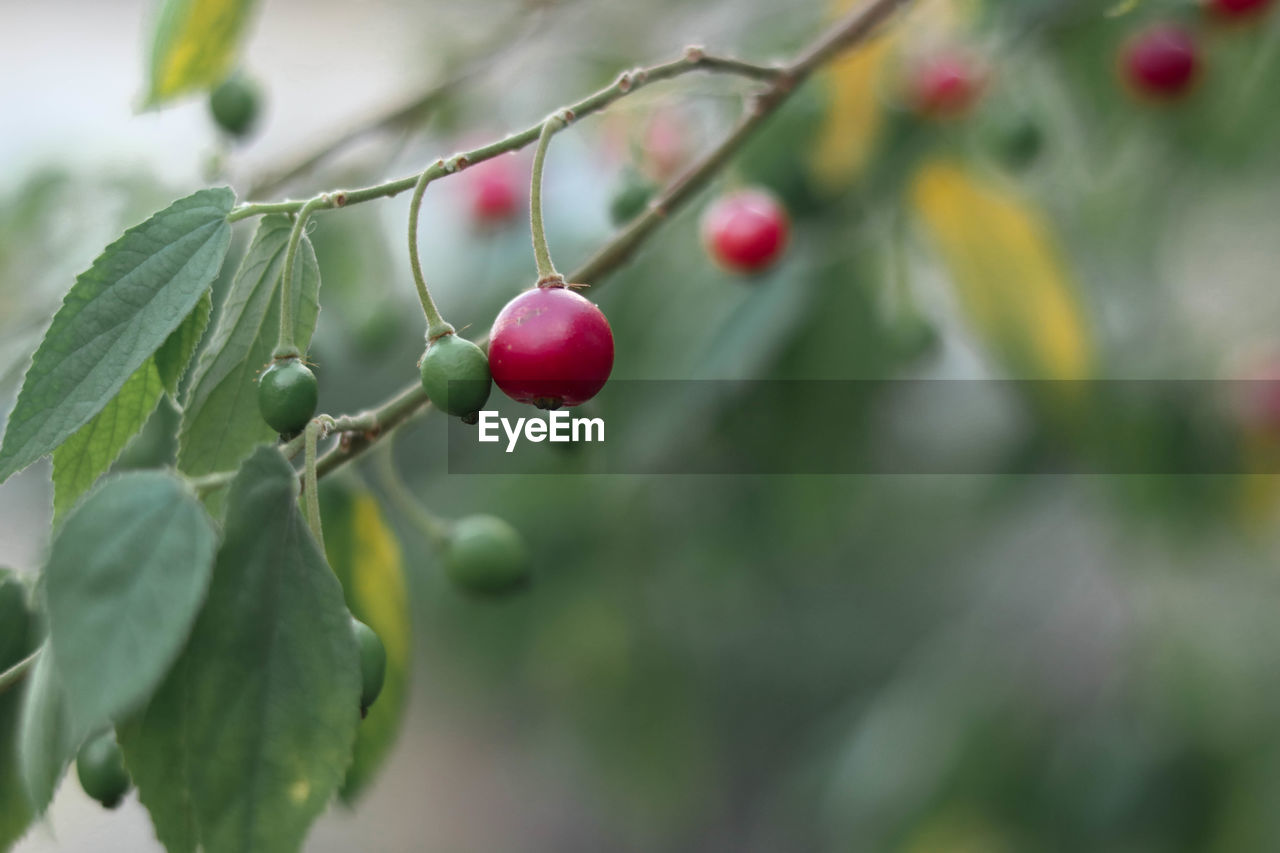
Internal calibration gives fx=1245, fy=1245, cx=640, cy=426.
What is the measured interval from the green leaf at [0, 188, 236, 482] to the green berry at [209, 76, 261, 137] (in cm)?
78

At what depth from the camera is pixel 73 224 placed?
160 cm

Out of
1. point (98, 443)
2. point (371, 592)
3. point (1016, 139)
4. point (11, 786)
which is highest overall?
point (1016, 139)

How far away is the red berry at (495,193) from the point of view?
199 cm

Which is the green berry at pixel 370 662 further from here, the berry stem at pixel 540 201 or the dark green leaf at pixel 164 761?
the berry stem at pixel 540 201

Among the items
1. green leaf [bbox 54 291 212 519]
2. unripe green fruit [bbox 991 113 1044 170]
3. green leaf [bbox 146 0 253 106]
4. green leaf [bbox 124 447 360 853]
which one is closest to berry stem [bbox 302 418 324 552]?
green leaf [bbox 124 447 360 853]

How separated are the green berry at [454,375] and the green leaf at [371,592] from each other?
0.39m

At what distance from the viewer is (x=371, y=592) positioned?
42.9 inches

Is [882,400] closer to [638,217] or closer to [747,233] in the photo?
[747,233]

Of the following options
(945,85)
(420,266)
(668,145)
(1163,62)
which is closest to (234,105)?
(668,145)

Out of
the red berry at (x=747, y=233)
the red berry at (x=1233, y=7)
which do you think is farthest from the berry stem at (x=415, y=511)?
the red berry at (x=1233, y=7)

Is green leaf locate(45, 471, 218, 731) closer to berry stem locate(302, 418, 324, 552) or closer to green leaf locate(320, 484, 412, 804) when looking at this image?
berry stem locate(302, 418, 324, 552)

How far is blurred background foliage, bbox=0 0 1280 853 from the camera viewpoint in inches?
62.7

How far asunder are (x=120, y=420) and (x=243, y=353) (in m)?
0.08

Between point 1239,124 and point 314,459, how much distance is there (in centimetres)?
165
